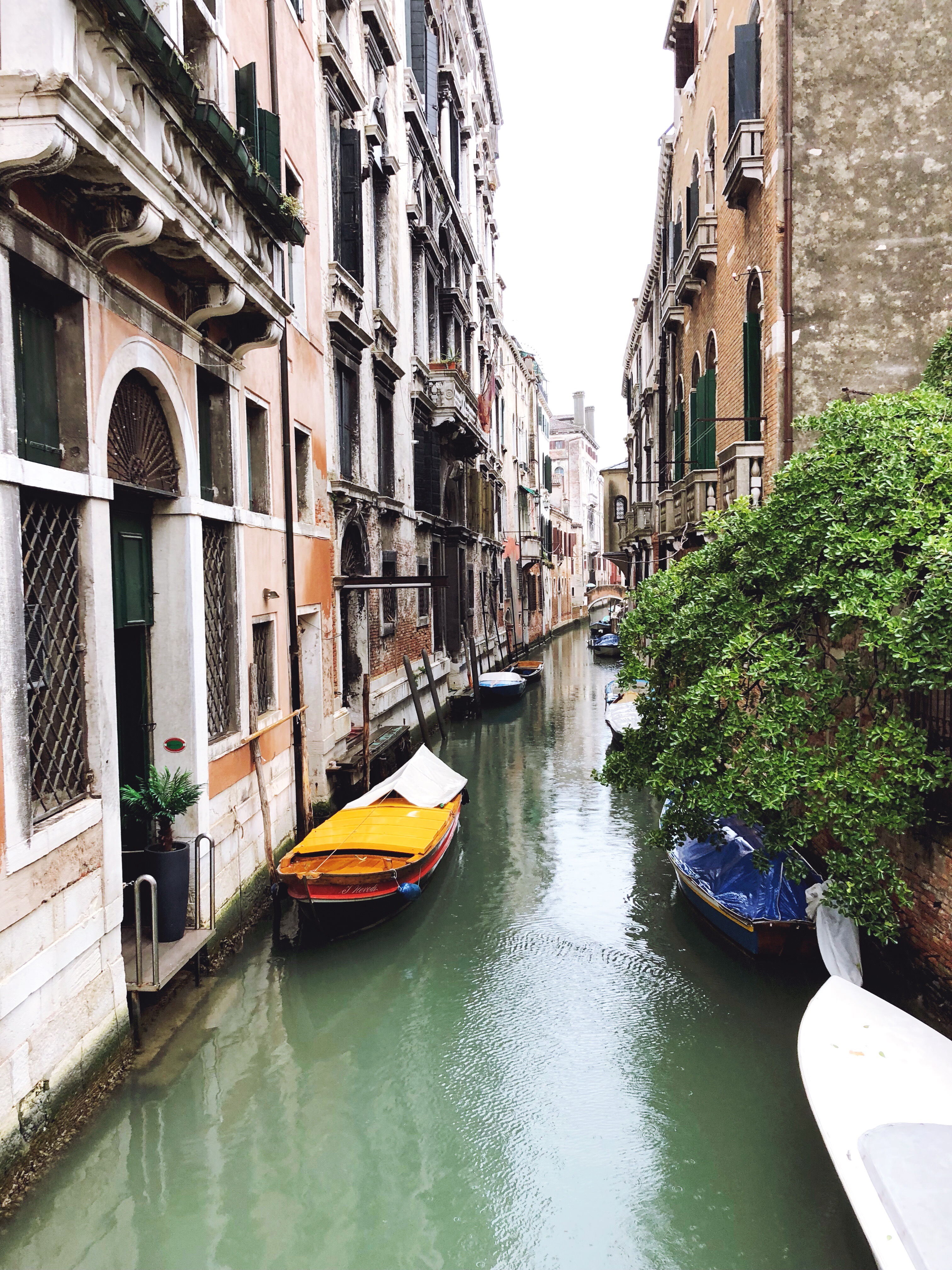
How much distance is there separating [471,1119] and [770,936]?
9.14ft

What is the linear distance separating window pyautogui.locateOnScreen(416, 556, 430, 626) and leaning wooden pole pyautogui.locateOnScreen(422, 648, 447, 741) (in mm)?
622

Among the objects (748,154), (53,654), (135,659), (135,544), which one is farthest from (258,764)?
(748,154)

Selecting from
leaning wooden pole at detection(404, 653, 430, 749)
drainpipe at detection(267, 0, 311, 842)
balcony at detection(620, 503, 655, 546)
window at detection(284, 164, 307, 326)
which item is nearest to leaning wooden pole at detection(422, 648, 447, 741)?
leaning wooden pole at detection(404, 653, 430, 749)

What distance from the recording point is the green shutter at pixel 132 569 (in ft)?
19.4

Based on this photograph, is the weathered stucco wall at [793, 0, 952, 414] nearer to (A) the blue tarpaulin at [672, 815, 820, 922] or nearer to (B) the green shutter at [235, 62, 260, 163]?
(A) the blue tarpaulin at [672, 815, 820, 922]

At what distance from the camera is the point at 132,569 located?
6.11 metres

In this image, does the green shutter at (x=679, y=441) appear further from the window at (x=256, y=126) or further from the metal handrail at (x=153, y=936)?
the metal handrail at (x=153, y=936)

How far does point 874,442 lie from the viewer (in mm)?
5707

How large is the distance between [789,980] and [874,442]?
4037 millimetres

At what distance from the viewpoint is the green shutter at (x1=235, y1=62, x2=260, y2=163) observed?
7410mm

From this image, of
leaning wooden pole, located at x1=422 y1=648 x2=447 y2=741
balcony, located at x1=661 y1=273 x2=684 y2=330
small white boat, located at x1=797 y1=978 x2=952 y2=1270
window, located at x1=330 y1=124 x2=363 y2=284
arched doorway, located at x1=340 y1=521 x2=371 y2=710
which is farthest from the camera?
leaning wooden pole, located at x1=422 y1=648 x2=447 y2=741

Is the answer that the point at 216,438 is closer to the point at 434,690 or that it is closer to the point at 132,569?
the point at 132,569

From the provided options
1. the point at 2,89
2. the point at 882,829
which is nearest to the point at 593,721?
the point at 882,829

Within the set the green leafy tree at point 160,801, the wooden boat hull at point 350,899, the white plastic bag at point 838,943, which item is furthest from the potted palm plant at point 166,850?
the white plastic bag at point 838,943
